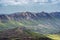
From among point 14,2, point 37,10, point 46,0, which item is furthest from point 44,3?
point 14,2

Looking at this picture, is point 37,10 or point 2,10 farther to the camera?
point 37,10

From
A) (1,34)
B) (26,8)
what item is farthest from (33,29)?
(1,34)

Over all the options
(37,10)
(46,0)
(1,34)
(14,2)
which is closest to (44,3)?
(46,0)

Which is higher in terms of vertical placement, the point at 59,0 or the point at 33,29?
the point at 59,0

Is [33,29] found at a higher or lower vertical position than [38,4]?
lower

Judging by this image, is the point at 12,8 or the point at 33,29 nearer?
the point at 33,29

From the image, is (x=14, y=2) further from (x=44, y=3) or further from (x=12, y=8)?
(x=44, y=3)

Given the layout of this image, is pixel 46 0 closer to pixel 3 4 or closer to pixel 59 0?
pixel 59 0

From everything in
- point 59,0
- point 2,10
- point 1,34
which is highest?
point 59,0
